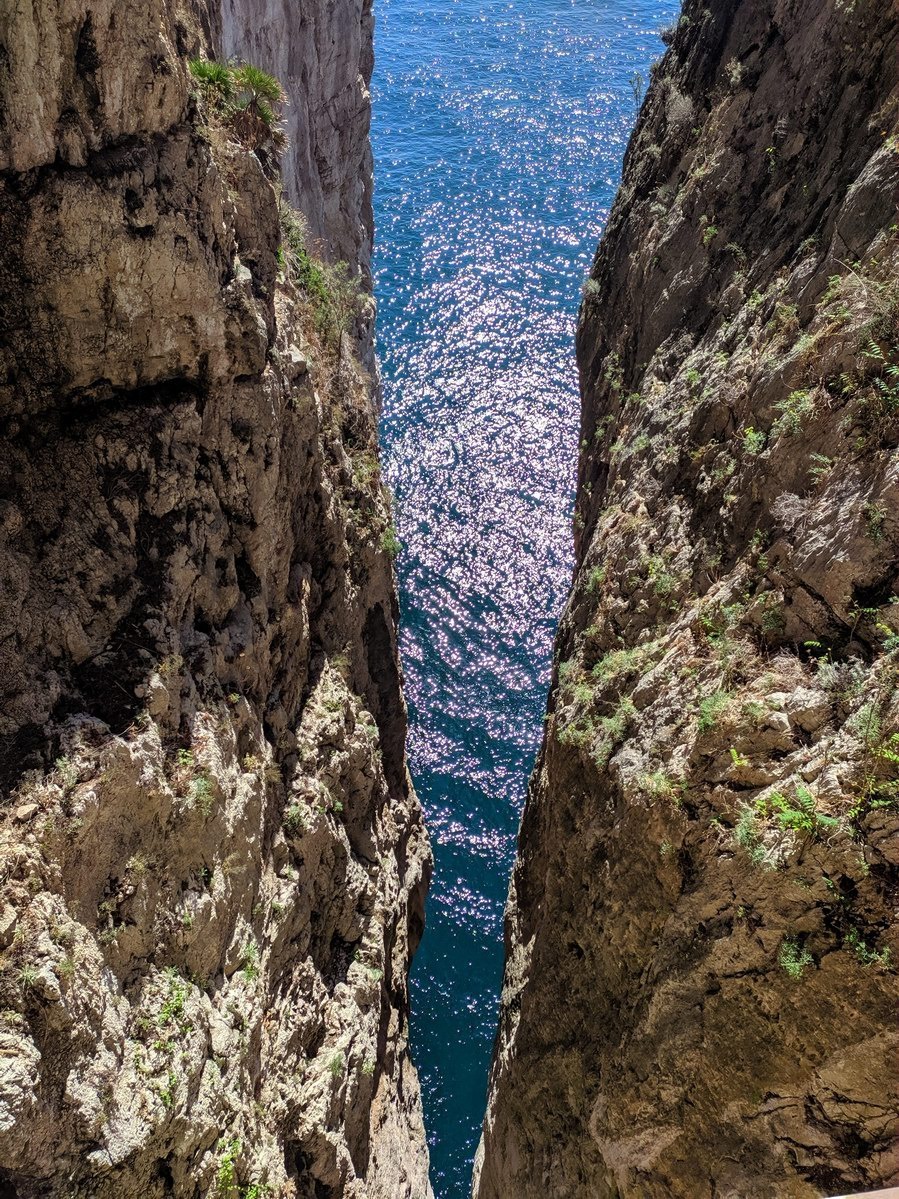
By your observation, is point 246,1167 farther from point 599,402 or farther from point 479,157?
point 479,157

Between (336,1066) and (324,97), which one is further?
(324,97)

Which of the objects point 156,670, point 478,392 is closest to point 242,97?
point 156,670

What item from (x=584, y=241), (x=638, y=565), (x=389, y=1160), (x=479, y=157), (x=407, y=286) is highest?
(x=479, y=157)

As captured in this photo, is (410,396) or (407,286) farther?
(407,286)

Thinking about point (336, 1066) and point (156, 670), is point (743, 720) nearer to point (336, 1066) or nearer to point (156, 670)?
point (156, 670)

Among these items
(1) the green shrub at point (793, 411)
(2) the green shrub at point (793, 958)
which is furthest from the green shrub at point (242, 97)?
(2) the green shrub at point (793, 958)

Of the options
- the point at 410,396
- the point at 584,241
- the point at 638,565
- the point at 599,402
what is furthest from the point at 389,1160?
the point at 584,241
